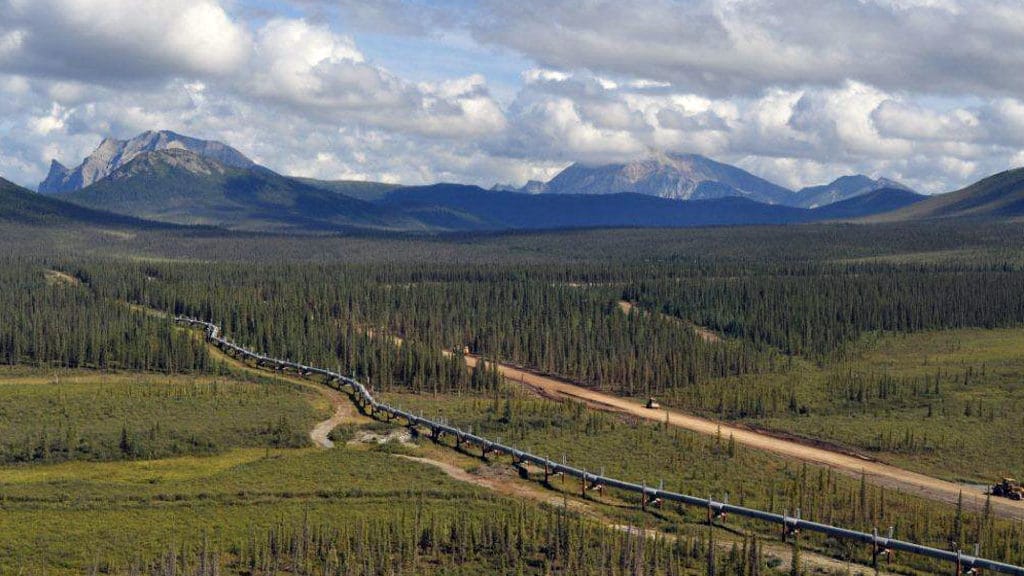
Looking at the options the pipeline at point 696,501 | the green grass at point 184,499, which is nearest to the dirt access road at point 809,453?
the pipeline at point 696,501

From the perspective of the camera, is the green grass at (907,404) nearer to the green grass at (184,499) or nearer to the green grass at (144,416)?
the green grass at (184,499)

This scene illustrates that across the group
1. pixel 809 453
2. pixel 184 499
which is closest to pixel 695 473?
pixel 809 453

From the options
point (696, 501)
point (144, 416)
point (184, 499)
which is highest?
point (696, 501)

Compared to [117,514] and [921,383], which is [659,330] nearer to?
[921,383]

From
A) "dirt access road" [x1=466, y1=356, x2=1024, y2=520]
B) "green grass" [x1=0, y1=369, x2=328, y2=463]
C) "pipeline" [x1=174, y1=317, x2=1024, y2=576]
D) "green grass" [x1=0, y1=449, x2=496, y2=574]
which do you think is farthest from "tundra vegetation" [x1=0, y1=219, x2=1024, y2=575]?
"dirt access road" [x1=466, y1=356, x2=1024, y2=520]

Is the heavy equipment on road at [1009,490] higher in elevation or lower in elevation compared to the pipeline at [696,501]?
lower

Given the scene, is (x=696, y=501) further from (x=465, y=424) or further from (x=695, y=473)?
(x=465, y=424)
